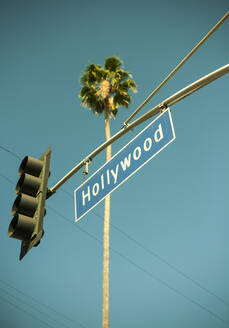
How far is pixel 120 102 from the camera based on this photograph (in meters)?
17.8

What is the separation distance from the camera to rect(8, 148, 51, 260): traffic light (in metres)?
3.92

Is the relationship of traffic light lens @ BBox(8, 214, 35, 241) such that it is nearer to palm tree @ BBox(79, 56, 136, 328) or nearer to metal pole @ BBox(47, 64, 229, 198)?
metal pole @ BBox(47, 64, 229, 198)

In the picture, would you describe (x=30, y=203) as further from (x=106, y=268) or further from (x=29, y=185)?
(x=106, y=268)

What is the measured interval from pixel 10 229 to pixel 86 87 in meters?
14.8

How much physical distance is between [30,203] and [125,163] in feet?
4.23

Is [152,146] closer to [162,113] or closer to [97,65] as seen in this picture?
[162,113]

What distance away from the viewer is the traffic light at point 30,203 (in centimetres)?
392

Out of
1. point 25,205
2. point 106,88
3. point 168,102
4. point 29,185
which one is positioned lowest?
point 25,205

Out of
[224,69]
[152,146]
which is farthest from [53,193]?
[224,69]

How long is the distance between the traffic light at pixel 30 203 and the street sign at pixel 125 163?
1.85ft

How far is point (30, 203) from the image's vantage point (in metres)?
4.13

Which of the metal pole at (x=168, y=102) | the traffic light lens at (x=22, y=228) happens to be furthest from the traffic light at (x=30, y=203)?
the metal pole at (x=168, y=102)

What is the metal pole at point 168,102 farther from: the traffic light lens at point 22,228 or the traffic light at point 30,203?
the traffic light lens at point 22,228


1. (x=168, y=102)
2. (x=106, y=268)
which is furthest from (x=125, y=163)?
(x=106, y=268)
